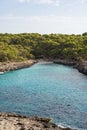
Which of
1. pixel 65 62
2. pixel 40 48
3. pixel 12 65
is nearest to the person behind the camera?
pixel 12 65

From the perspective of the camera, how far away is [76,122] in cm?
3378

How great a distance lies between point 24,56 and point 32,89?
54097 millimetres

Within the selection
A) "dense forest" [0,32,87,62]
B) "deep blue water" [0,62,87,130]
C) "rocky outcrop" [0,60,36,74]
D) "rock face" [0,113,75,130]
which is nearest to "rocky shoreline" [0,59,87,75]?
"rocky outcrop" [0,60,36,74]

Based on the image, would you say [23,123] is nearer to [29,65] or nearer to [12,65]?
[12,65]

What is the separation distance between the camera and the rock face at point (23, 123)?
30969mm

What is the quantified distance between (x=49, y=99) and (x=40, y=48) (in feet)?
233

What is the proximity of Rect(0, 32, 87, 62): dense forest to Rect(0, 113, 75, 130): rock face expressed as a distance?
190 ft

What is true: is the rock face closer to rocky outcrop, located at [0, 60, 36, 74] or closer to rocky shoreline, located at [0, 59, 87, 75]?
rocky shoreline, located at [0, 59, 87, 75]

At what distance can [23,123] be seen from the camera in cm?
3231

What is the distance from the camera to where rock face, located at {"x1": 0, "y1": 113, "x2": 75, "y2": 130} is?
31.0 metres

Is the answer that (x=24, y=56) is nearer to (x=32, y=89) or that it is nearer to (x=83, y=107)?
(x=32, y=89)

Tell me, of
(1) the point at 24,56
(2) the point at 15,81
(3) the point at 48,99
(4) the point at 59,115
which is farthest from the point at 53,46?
(4) the point at 59,115

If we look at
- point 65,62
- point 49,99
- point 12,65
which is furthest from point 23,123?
point 65,62

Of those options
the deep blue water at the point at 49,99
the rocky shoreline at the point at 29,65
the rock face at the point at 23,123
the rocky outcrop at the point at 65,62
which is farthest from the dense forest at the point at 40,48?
the rock face at the point at 23,123
